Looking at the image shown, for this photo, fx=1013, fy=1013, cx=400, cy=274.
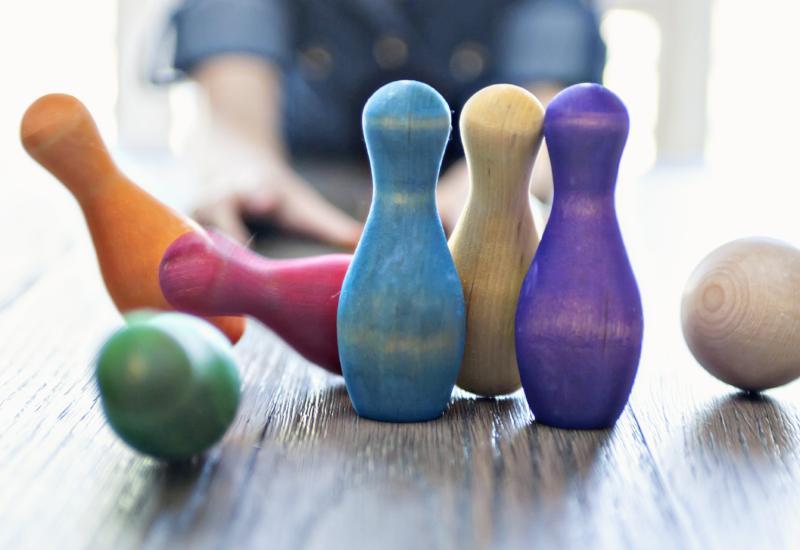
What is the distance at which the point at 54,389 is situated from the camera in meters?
0.65

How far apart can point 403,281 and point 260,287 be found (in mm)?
106

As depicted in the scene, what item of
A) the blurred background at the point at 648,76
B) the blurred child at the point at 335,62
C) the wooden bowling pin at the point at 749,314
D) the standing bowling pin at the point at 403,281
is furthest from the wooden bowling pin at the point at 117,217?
the blurred background at the point at 648,76

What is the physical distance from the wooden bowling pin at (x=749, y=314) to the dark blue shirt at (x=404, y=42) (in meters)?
0.97

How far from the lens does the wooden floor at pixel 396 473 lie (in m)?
0.43

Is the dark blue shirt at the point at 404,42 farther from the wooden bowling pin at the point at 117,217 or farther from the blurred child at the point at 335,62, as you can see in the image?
the wooden bowling pin at the point at 117,217

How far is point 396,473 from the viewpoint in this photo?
1.65 feet

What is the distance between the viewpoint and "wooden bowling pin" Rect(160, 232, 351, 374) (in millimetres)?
605

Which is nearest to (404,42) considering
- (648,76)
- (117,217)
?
(117,217)

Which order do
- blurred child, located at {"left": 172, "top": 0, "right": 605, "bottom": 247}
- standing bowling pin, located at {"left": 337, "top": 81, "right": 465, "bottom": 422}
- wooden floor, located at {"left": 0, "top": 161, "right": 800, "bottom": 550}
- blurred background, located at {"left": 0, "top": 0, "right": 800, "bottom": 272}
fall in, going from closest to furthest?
wooden floor, located at {"left": 0, "top": 161, "right": 800, "bottom": 550} → standing bowling pin, located at {"left": 337, "top": 81, "right": 465, "bottom": 422} → blurred child, located at {"left": 172, "top": 0, "right": 605, "bottom": 247} → blurred background, located at {"left": 0, "top": 0, "right": 800, "bottom": 272}

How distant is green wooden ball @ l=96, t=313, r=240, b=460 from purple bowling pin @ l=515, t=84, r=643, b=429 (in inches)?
7.2

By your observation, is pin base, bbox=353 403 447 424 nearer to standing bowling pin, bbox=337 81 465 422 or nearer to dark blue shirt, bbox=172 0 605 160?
standing bowling pin, bbox=337 81 465 422

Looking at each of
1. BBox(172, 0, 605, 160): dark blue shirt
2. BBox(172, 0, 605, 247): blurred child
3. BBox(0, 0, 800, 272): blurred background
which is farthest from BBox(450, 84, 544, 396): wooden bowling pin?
BBox(0, 0, 800, 272): blurred background

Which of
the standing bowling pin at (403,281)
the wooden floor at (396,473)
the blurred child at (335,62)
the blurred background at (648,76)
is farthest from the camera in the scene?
the blurred background at (648,76)

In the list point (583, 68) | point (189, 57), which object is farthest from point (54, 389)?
point (583, 68)
